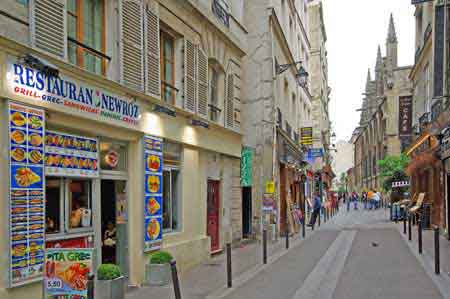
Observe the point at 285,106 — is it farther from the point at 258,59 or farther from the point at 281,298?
the point at 281,298

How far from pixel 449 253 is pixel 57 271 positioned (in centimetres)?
1128

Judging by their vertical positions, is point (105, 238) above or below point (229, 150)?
below

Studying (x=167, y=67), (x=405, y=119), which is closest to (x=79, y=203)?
Answer: (x=167, y=67)

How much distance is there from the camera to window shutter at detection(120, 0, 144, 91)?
10164 mm

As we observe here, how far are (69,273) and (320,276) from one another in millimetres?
5966

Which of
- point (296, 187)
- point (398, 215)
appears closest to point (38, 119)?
point (296, 187)

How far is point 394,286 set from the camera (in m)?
10.2

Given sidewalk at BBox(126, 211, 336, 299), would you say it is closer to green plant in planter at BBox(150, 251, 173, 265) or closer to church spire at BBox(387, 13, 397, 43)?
green plant in planter at BBox(150, 251, 173, 265)

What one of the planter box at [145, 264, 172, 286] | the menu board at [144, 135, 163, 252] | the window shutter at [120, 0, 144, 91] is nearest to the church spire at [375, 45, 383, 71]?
the menu board at [144, 135, 163, 252]

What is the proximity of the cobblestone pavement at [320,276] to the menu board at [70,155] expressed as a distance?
92.2 inches

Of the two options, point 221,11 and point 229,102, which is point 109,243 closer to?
point 229,102

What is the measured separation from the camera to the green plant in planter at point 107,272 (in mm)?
8414

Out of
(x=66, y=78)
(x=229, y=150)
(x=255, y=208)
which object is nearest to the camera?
(x=66, y=78)

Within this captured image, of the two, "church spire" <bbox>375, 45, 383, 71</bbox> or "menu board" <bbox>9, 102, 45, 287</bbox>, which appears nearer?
"menu board" <bbox>9, 102, 45, 287</bbox>
